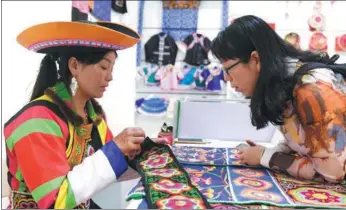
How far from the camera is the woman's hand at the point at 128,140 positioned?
0.58 metres

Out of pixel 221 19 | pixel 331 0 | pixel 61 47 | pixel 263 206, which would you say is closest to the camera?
pixel 263 206

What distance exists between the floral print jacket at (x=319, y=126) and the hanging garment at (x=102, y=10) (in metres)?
1.13

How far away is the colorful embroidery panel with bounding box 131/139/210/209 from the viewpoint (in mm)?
442

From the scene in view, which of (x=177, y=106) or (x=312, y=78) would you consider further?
(x=177, y=106)

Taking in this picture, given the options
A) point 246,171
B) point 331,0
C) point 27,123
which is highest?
point 331,0

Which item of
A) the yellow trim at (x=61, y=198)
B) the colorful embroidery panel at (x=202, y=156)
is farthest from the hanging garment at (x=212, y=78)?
the yellow trim at (x=61, y=198)

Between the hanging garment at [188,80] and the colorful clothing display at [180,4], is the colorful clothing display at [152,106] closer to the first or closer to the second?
the hanging garment at [188,80]

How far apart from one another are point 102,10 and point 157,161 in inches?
47.1

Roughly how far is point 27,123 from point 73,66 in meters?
0.14

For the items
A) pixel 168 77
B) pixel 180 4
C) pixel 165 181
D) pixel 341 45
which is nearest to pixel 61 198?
pixel 165 181

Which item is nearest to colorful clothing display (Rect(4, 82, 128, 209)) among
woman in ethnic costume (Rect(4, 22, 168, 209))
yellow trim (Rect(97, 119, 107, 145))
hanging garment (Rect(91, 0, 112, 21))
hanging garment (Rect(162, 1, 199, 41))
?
woman in ethnic costume (Rect(4, 22, 168, 209))

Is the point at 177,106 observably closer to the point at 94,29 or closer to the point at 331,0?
the point at 94,29

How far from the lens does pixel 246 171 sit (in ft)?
2.18

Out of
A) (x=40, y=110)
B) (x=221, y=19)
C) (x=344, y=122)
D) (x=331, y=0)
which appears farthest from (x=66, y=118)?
(x=221, y=19)
